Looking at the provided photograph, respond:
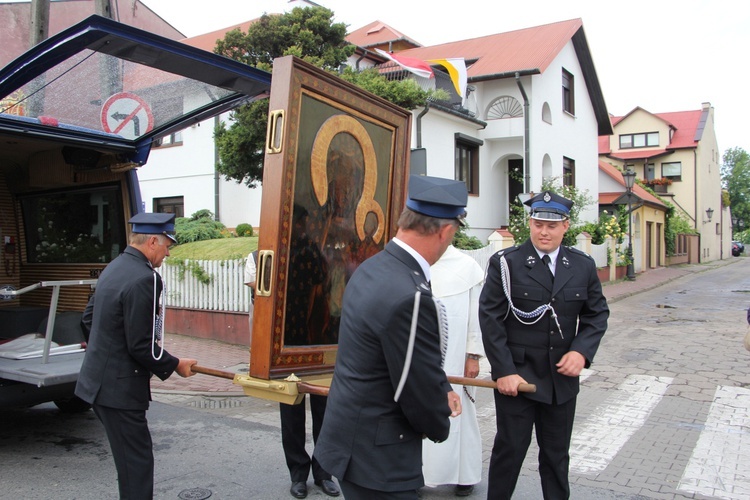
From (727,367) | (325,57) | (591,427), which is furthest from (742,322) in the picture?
(325,57)

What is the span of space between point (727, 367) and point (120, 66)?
28.7ft

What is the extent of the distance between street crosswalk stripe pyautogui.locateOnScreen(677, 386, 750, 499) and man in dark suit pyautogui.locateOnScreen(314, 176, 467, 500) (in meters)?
3.31

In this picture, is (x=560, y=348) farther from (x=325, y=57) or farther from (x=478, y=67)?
(x=478, y=67)

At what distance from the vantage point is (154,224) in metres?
3.77

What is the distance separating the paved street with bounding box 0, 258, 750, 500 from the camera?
4.66 m

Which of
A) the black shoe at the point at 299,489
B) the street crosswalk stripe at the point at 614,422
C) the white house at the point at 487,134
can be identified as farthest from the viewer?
the white house at the point at 487,134

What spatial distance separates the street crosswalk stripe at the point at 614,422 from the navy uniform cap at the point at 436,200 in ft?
11.3

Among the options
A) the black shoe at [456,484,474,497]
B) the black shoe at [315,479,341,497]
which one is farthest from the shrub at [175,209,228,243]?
the black shoe at [456,484,474,497]

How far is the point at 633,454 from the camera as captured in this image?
17.8 ft

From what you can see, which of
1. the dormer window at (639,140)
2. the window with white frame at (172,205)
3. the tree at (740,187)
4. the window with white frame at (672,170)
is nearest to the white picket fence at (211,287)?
the window with white frame at (172,205)

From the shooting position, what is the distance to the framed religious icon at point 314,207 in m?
3.34

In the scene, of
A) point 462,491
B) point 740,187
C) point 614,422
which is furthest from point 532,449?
point 740,187

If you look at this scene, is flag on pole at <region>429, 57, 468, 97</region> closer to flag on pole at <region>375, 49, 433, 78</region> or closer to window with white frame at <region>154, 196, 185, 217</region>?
flag on pole at <region>375, 49, 433, 78</region>

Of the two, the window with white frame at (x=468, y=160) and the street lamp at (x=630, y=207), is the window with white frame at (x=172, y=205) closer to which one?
the window with white frame at (x=468, y=160)
